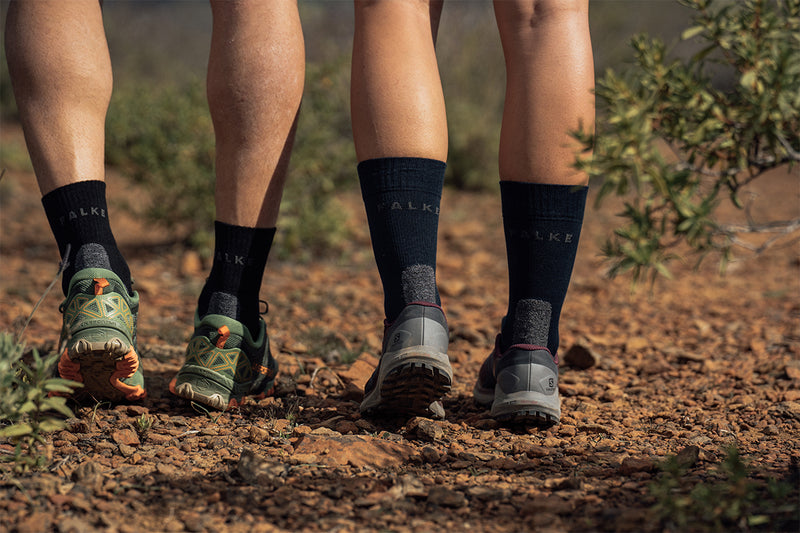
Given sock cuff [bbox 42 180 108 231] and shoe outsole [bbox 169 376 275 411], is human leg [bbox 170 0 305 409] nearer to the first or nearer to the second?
shoe outsole [bbox 169 376 275 411]

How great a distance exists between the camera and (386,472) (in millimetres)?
1474

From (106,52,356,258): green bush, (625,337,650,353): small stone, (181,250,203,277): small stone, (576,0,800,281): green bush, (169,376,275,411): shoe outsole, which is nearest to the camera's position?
(576,0,800,281): green bush

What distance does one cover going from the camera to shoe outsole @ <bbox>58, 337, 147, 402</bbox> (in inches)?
62.6

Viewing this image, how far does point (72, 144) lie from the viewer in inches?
68.6

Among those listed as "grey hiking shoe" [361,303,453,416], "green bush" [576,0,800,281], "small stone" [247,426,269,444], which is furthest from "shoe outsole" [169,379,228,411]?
"green bush" [576,0,800,281]

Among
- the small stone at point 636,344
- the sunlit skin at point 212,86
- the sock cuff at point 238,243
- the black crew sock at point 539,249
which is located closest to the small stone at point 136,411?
the sock cuff at point 238,243

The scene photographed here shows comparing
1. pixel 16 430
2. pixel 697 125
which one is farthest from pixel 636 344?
pixel 16 430

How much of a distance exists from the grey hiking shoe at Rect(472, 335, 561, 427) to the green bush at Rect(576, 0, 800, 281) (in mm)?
546

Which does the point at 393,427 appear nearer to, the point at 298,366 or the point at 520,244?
the point at 520,244

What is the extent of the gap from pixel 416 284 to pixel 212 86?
69cm

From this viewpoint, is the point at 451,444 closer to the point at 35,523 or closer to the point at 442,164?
the point at 442,164

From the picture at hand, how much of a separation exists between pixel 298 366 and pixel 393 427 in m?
0.69

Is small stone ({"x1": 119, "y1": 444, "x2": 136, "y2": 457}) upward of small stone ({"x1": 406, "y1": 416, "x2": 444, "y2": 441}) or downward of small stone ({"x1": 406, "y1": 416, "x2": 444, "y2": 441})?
downward

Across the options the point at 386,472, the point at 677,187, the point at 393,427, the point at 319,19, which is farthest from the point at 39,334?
the point at 319,19
